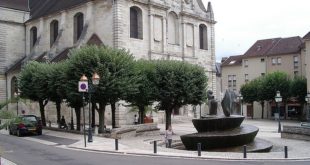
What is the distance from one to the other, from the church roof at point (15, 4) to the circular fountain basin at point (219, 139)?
4845 centimetres

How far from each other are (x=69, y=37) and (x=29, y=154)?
35.3m

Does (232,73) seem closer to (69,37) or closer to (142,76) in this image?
(69,37)

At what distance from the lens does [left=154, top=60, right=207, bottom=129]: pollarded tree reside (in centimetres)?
3325

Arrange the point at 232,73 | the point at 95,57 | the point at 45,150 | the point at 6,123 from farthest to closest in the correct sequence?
the point at 232,73 → the point at 95,57 → the point at 45,150 → the point at 6,123

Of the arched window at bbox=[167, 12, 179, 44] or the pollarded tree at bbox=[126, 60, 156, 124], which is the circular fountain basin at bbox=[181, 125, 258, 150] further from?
the arched window at bbox=[167, 12, 179, 44]

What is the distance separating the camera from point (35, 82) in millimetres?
A: 37562

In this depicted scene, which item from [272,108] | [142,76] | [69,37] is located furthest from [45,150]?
[272,108]

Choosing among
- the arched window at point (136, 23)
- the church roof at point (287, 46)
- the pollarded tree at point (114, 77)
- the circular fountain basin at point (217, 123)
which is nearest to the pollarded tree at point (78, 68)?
the pollarded tree at point (114, 77)

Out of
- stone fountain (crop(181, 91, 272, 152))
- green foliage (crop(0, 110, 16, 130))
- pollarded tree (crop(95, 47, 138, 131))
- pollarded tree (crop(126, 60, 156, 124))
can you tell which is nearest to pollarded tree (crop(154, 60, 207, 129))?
pollarded tree (crop(126, 60, 156, 124))

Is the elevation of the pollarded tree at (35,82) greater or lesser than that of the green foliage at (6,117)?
greater

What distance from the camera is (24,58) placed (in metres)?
63.1

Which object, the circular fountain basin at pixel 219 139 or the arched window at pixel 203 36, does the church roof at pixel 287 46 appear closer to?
the arched window at pixel 203 36

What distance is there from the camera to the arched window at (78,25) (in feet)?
171

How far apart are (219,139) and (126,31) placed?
26.8m
